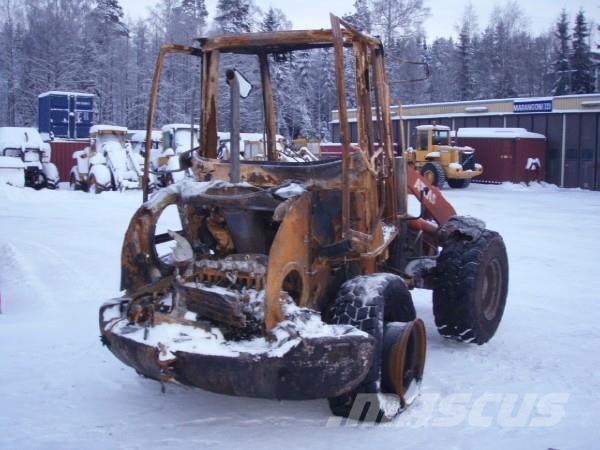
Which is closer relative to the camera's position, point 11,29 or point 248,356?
point 248,356

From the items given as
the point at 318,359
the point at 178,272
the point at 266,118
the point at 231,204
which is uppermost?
the point at 266,118

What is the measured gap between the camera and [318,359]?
4340mm

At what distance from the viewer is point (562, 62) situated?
2354 inches

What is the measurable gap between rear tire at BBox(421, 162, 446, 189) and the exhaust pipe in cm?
2292

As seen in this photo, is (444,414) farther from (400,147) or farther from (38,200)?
(38,200)

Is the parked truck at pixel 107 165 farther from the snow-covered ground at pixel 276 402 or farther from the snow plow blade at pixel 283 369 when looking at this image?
the snow plow blade at pixel 283 369

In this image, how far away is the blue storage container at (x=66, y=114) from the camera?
3547 centimetres

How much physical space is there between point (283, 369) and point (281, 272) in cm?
63

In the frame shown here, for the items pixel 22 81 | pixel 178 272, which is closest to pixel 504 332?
pixel 178 272

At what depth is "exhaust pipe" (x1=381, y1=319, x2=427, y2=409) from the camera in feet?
16.1

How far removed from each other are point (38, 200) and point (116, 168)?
3116 mm

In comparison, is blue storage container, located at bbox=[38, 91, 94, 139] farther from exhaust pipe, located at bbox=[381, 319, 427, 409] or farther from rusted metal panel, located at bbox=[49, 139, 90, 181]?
exhaust pipe, located at bbox=[381, 319, 427, 409]

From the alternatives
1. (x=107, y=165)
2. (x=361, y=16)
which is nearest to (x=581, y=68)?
(x=107, y=165)

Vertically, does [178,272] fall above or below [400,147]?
below
